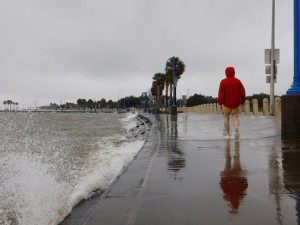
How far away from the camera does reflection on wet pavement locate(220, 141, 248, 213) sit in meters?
3.02

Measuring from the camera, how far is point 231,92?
28.1 feet

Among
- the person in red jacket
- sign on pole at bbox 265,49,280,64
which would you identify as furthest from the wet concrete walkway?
sign on pole at bbox 265,49,280,64

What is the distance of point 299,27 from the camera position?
809 centimetres

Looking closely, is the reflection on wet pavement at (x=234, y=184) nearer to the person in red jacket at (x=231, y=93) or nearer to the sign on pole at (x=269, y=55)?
the person in red jacket at (x=231, y=93)

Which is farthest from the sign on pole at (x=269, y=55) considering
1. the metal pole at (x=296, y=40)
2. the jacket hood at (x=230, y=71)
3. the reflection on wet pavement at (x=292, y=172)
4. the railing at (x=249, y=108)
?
the reflection on wet pavement at (x=292, y=172)

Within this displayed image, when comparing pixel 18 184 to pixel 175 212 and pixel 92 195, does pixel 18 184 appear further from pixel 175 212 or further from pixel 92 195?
pixel 175 212

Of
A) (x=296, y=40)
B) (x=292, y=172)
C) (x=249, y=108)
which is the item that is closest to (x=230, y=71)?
(x=296, y=40)

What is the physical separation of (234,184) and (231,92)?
524 centimetres

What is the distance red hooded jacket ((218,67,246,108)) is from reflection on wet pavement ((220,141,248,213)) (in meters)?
3.52

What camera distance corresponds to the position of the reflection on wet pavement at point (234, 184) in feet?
9.92

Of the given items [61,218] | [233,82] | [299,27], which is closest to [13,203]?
[61,218]

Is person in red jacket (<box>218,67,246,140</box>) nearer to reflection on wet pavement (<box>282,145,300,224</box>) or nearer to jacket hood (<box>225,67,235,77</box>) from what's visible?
jacket hood (<box>225,67,235,77</box>)

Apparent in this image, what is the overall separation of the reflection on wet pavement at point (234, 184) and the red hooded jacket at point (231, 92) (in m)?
3.52

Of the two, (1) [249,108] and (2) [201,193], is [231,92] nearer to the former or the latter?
(2) [201,193]
